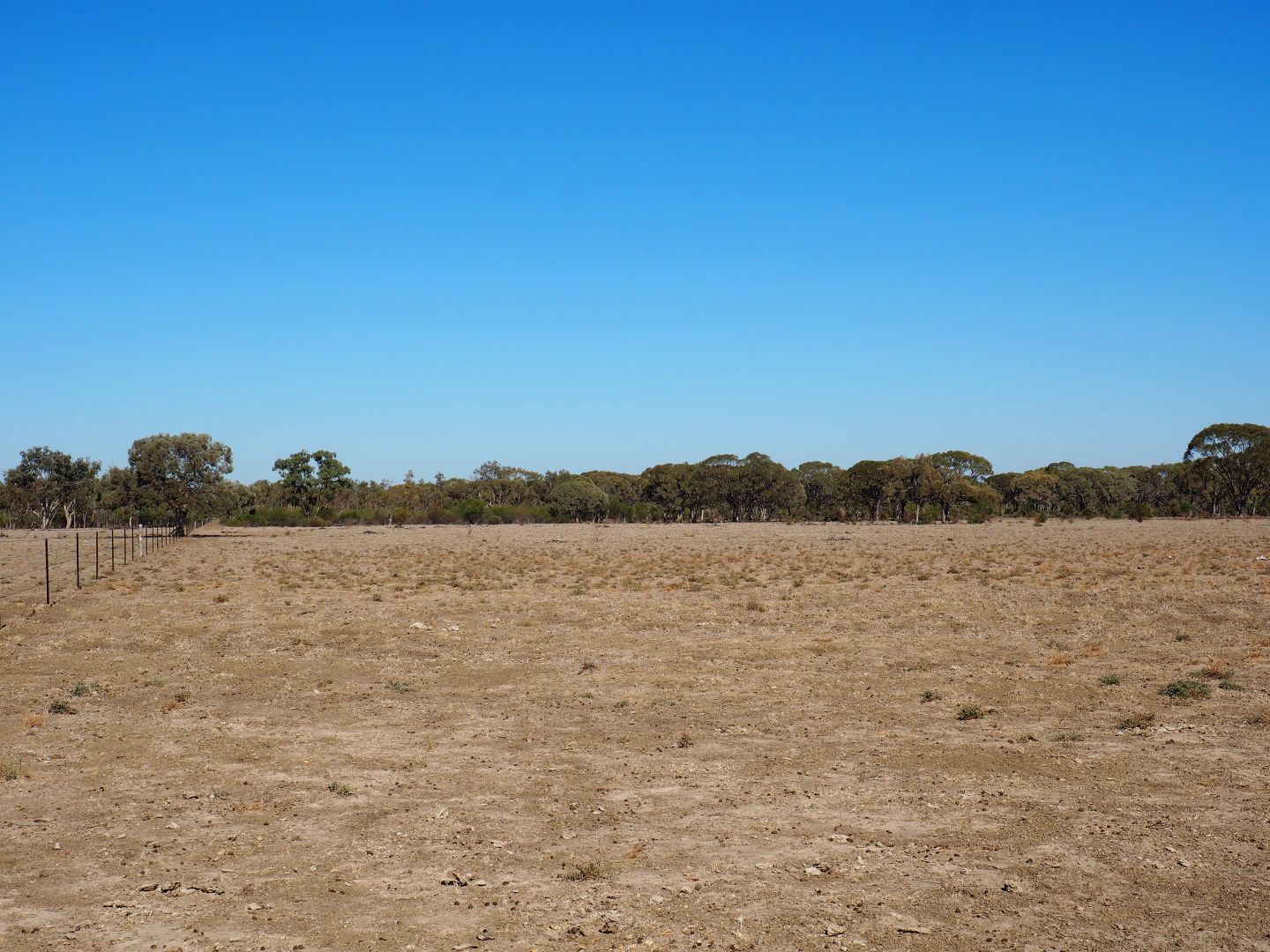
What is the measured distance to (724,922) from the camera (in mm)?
7055

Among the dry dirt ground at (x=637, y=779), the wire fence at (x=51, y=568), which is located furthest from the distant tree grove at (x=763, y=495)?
the dry dirt ground at (x=637, y=779)

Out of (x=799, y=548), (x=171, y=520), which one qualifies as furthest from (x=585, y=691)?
(x=171, y=520)

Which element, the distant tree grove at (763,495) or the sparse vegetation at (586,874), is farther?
the distant tree grove at (763,495)

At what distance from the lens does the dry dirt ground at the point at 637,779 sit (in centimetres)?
718

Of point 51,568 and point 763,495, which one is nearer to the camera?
point 51,568

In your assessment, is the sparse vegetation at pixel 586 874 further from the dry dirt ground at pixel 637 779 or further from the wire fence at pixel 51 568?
the wire fence at pixel 51 568

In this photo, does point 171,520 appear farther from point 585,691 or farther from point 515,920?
point 515,920

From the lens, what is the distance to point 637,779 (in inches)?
424

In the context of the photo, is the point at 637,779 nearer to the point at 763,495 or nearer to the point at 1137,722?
the point at 1137,722

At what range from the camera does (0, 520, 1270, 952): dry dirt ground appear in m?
7.18

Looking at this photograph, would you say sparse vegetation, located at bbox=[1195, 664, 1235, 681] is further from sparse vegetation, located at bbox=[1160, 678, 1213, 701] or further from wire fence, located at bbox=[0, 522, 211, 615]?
wire fence, located at bbox=[0, 522, 211, 615]

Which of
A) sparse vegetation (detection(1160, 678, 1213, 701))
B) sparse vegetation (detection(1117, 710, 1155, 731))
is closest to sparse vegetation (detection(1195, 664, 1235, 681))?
sparse vegetation (detection(1160, 678, 1213, 701))

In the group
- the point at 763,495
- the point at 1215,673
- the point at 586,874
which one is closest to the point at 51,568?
the point at 586,874

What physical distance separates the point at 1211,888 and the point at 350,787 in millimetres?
7860
